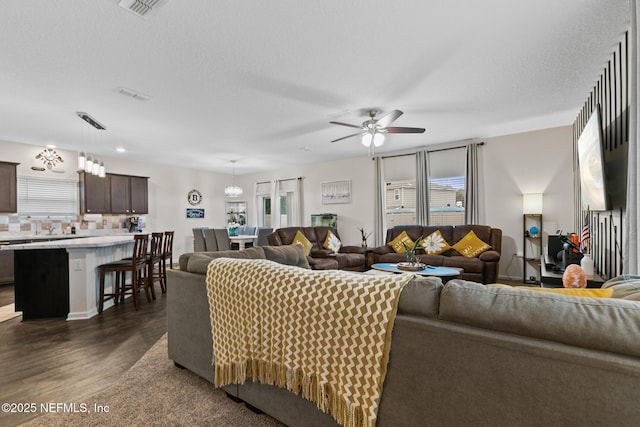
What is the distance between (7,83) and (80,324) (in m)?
2.68

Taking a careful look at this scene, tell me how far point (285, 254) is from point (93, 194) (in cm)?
565

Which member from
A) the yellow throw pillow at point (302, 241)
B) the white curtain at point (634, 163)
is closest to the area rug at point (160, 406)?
the white curtain at point (634, 163)

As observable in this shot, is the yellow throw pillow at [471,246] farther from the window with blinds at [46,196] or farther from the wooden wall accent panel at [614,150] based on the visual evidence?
the window with blinds at [46,196]

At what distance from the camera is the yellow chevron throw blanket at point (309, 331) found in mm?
1249

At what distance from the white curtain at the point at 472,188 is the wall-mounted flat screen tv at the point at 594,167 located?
2346mm

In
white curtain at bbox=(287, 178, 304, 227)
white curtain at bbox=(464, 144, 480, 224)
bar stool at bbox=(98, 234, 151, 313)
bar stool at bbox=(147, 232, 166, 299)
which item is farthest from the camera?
white curtain at bbox=(287, 178, 304, 227)

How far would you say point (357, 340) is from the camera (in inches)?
50.1

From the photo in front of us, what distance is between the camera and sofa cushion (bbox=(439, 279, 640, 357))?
0.89m

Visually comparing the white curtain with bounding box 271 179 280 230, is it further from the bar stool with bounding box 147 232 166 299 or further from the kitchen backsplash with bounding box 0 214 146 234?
the bar stool with bounding box 147 232 166 299

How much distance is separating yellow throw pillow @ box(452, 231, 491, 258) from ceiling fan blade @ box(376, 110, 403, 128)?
273cm

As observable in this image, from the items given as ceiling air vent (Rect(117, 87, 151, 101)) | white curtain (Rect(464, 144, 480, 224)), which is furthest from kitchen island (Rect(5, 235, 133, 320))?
white curtain (Rect(464, 144, 480, 224))

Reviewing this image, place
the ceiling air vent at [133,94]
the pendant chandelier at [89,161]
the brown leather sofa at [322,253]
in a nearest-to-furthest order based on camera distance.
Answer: the ceiling air vent at [133,94] < the pendant chandelier at [89,161] < the brown leather sofa at [322,253]

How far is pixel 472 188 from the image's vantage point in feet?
18.5

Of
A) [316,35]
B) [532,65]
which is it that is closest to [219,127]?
[316,35]
